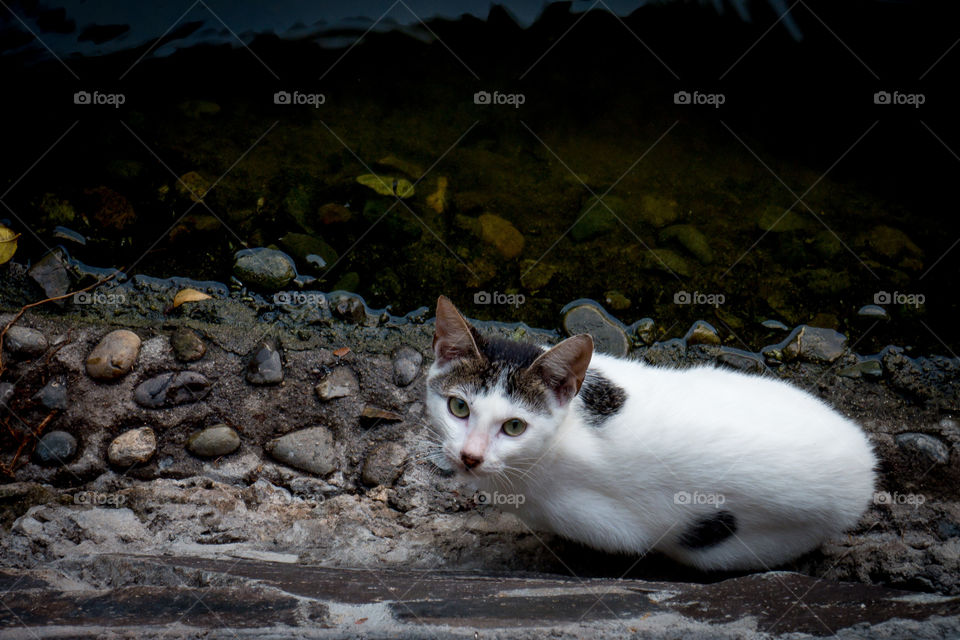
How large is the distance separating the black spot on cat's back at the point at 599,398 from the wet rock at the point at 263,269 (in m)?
1.86

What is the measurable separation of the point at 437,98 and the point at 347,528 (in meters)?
2.72

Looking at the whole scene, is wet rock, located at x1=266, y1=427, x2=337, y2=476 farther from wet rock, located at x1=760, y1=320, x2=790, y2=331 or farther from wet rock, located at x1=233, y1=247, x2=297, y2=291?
wet rock, located at x1=760, y1=320, x2=790, y2=331

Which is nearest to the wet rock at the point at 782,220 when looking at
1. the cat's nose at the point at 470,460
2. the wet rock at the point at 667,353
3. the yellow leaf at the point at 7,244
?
the wet rock at the point at 667,353

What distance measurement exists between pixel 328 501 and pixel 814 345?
263 cm

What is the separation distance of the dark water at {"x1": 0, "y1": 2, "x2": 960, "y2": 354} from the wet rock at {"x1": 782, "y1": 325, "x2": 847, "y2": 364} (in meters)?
0.09

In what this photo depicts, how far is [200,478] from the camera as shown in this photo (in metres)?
3.07

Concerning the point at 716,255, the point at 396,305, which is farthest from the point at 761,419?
the point at 396,305

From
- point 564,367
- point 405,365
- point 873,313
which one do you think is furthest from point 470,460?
point 873,313

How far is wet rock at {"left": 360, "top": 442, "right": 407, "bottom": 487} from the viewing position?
3176mm

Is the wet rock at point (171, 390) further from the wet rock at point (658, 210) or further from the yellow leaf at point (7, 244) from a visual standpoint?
the wet rock at point (658, 210)

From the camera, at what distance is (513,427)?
2607 millimetres

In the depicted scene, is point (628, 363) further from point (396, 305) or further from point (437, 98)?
point (437, 98)

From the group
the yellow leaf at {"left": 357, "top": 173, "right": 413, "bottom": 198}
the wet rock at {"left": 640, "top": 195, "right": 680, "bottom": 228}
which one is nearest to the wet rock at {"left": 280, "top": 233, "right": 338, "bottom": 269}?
the yellow leaf at {"left": 357, "top": 173, "right": 413, "bottom": 198}

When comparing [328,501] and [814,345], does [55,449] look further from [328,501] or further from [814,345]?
[814,345]
